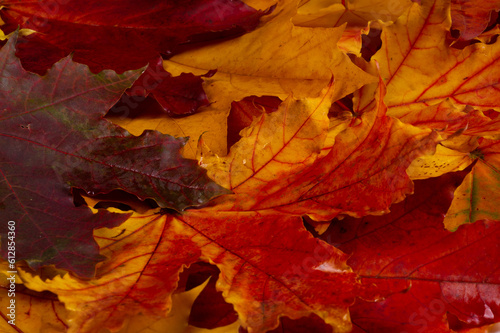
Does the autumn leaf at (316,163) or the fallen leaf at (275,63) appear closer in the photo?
the autumn leaf at (316,163)

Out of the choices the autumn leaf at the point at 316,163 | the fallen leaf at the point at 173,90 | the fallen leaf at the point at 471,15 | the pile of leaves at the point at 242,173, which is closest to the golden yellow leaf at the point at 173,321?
the pile of leaves at the point at 242,173

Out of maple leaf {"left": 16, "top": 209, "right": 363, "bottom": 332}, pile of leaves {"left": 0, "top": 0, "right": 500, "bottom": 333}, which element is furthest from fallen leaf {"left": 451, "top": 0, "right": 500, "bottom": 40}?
maple leaf {"left": 16, "top": 209, "right": 363, "bottom": 332}

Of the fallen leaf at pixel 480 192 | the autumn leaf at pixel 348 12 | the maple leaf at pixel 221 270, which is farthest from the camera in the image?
the autumn leaf at pixel 348 12

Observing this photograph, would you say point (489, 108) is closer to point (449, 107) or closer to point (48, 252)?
point (449, 107)

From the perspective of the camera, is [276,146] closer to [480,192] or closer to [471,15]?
[480,192]

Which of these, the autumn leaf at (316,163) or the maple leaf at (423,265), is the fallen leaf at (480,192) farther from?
the autumn leaf at (316,163)

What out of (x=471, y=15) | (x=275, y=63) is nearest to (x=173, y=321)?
(x=275, y=63)
